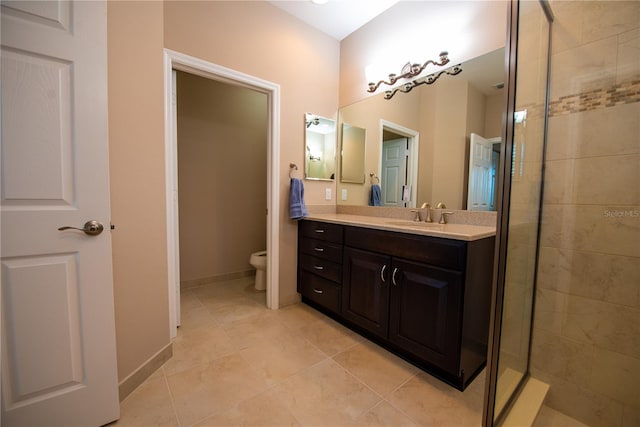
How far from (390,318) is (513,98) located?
52.1 inches

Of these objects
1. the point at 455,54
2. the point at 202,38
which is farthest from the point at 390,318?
the point at 202,38

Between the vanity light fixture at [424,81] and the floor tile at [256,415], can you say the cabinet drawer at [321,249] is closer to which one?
the floor tile at [256,415]

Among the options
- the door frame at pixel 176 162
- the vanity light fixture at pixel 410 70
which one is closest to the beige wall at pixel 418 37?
the vanity light fixture at pixel 410 70

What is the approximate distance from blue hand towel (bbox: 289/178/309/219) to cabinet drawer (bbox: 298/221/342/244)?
0.37 feet

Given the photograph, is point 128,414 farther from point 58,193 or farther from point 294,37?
point 294,37

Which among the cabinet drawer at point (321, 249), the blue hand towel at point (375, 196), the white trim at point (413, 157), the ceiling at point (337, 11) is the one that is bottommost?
the cabinet drawer at point (321, 249)

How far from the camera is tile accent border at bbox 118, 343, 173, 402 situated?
128 centimetres

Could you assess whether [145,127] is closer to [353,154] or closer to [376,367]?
[353,154]

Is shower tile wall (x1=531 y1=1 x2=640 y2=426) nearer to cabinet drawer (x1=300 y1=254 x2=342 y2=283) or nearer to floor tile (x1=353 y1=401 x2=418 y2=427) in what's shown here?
floor tile (x1=353 y1=401 x2=418 y2=427)

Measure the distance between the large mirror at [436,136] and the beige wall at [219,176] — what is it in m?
1.36

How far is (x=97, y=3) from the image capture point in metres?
1.02

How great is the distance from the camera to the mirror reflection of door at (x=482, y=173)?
5.33ft

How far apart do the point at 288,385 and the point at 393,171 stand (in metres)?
1.78

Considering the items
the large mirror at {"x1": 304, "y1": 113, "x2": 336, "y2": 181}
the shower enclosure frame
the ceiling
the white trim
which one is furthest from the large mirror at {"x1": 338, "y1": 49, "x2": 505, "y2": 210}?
the shower enclosure frame
